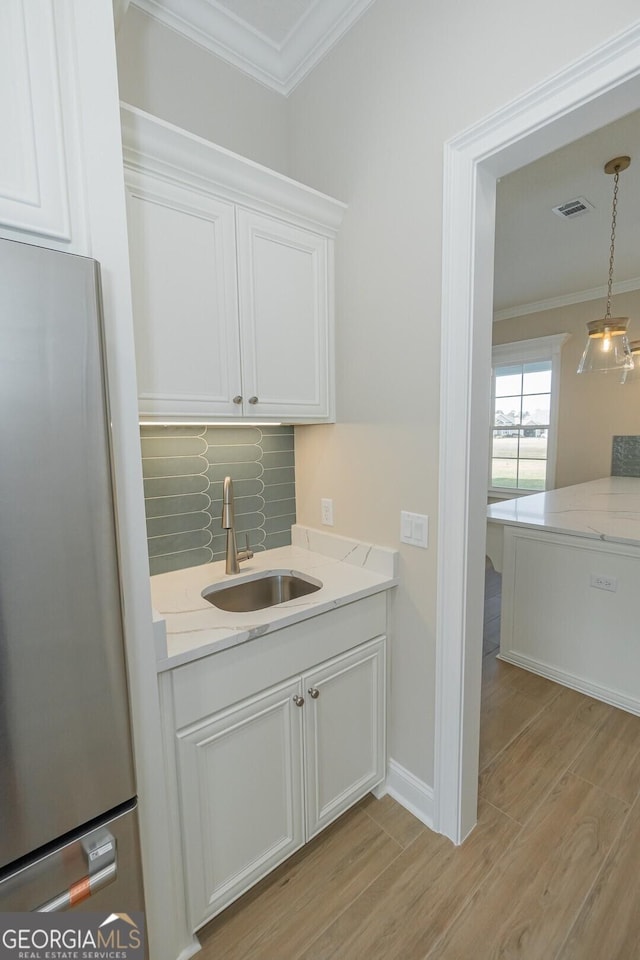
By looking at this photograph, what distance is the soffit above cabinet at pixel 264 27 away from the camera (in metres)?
1.50

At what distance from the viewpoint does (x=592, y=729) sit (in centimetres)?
210

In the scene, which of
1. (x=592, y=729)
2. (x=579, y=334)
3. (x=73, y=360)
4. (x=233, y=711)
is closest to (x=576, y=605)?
(x=592, y=729)

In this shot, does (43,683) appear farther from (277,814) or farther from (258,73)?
(258,73)

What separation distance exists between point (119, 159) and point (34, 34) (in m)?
0.20

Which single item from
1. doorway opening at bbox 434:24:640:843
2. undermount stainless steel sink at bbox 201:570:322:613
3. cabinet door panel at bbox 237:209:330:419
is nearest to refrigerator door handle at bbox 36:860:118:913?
undermount stainless steel sink at bbox 201:570:322:613

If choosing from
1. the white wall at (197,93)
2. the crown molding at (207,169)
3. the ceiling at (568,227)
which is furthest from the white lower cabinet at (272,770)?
the ceiling at (568,227)

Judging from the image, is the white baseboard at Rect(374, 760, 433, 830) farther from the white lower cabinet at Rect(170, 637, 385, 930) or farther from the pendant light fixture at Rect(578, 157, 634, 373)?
the pendant light fixture at Rect(578, 157, 634, 373)

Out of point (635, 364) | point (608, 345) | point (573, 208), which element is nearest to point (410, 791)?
point (608, 345)

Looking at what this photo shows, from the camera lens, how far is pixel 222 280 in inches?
54.5

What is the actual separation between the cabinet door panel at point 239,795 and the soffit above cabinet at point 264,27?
231cm

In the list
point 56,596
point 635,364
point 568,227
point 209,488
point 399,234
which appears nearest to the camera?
point 56,596

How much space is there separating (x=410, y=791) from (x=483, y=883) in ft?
1.11

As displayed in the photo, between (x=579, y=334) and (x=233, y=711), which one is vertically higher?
(x=579, y=334)
